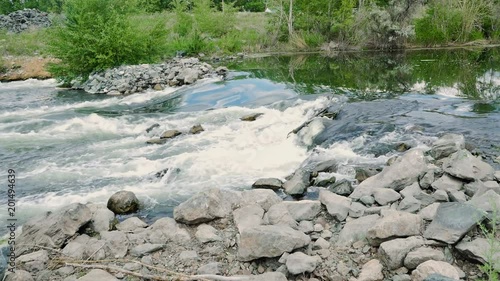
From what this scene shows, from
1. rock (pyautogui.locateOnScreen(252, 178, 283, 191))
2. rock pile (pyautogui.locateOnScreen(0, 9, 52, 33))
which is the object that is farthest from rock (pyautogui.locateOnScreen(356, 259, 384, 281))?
rock pile (pyautogui.locateOnScreen(0, 9, 52, 33))

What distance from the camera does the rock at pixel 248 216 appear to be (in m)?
4.53

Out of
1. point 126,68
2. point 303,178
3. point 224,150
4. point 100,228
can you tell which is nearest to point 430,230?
point 303,178

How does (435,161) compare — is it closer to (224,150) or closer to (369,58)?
Result: (224,150)

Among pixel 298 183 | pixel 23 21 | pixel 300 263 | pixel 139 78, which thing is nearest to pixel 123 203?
pixel 298 183

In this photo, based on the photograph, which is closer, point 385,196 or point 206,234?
point 206,234

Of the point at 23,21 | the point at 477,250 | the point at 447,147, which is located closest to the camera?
the point at 477,250

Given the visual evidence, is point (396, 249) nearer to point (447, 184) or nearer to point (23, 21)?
point (447, 184)

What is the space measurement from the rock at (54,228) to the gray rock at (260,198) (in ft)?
6.37

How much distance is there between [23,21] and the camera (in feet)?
123

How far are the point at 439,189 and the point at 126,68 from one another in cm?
1526

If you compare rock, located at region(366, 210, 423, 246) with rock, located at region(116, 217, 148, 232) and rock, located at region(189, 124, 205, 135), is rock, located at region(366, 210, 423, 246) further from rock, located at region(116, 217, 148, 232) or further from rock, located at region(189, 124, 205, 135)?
rock, located at region(189, 124, 205, 135)

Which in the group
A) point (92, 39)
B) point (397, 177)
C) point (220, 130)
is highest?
point (92, 39)

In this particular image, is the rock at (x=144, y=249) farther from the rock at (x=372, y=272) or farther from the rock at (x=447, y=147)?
the rock at (x=447, y=147)

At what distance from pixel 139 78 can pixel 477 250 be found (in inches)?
606
